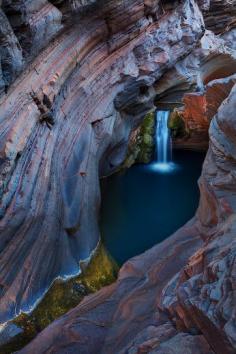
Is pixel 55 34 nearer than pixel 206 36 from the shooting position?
Yes

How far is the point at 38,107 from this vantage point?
6.68m

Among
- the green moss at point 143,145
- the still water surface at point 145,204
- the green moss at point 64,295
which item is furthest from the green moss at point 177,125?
the green moss at point 64,295

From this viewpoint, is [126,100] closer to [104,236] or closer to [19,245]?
[104,236]

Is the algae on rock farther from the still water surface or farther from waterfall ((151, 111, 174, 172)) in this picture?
the still water surface

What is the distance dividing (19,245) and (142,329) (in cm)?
254

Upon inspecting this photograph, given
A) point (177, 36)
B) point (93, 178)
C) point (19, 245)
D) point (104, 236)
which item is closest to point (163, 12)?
point (177, 36)

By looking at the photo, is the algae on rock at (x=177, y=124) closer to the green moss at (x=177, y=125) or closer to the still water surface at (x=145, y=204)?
the green moss at (x=177, y=125)

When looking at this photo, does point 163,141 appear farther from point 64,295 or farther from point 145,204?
point 64,295

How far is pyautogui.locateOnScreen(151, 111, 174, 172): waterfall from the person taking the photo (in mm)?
13820

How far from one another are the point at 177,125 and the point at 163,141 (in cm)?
82

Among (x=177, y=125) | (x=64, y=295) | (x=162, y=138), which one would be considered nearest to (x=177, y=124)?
(x=177, y=125)

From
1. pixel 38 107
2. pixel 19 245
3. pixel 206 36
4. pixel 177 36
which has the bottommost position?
pixel 19 245

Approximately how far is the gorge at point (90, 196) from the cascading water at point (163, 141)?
12.7 feet

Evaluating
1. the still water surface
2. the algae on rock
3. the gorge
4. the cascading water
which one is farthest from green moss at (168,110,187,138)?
the gorge
